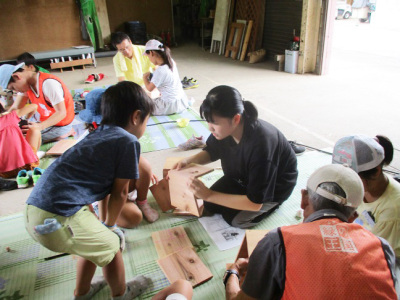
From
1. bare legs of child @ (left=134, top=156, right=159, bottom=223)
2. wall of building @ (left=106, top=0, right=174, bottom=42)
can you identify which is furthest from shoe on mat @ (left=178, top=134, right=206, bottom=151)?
wall of building @ (left=106, top=0, right=174, bottom=42)

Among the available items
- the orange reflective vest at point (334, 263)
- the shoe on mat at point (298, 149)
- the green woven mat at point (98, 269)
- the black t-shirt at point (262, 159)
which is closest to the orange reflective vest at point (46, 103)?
the green woven mat at point (98, 269)

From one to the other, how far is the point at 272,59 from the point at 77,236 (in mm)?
7203

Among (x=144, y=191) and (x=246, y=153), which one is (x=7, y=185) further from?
(x=246, y=153)

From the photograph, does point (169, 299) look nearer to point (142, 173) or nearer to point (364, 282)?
point (364, 282)

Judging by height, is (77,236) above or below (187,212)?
above

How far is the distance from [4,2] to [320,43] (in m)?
7.95

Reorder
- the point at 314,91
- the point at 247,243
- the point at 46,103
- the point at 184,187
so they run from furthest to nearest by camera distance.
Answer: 1. the point at 314,91
2. the point at 46,103
3. the point at 184,187
4. the point at 247,243

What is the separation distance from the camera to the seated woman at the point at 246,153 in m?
1.55

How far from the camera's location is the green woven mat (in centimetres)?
166

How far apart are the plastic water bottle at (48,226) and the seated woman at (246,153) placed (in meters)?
0.81

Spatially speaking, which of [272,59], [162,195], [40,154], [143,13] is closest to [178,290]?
[162,195]

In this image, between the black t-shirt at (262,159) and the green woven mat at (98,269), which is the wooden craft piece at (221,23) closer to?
the green woven mat at (98,269)

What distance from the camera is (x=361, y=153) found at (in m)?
1.38

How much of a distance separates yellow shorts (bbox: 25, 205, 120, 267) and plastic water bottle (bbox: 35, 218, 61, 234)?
17 mm
